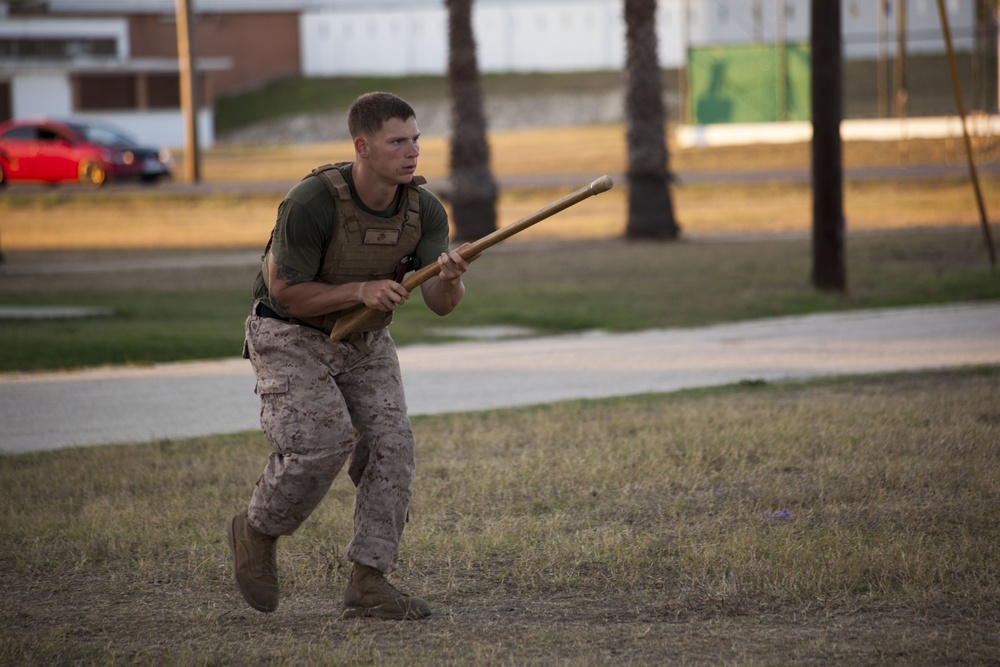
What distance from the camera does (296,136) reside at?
187 feet

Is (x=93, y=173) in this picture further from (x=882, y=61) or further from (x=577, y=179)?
(x=882, y=61)

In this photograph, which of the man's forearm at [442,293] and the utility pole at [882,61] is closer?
the man's forearm at [442,293]

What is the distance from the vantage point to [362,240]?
4.33 meters

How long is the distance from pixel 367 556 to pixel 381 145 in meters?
1.35

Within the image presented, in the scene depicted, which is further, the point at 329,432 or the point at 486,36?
the point at 486,36

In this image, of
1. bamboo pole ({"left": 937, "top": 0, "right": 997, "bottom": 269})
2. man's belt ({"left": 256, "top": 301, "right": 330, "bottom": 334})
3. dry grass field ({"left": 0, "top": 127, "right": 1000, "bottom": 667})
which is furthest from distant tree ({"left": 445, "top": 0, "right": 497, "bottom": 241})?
man's belt ({"left": 256, "top": 301, "right": 330, "bottom": 334})

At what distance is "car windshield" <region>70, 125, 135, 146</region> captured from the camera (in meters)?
34.2

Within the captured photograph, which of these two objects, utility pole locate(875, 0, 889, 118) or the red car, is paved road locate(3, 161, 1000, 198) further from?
utility pole locate(875, 0, 889, 118)

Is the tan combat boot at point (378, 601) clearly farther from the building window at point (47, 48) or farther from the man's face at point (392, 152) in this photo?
the building window at point (47, 48)

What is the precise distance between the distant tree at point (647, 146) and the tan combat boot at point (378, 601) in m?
15.7

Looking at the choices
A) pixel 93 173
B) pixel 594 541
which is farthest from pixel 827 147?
pixel 93 173

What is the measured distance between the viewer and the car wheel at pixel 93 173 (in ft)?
110

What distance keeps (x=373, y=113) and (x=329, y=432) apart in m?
1.04

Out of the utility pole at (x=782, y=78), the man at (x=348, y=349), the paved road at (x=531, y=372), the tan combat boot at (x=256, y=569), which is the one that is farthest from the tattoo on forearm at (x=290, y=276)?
the utility pole at (x=782, y=78)
